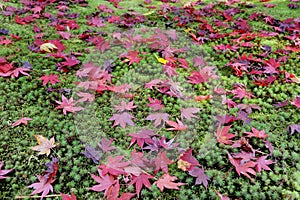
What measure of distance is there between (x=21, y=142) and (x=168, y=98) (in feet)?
4.48

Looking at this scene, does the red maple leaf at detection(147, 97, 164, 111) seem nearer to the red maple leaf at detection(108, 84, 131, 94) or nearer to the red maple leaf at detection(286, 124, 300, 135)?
the red maple leaf at detection(108, 84, 131, 94)

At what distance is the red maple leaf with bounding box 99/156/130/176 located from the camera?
2.14 meters

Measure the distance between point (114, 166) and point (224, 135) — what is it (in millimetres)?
955

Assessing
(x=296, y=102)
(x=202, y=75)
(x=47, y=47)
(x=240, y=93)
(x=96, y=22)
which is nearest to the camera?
(x=296, y=102)

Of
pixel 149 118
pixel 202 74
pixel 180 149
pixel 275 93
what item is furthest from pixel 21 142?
pixel 275 93

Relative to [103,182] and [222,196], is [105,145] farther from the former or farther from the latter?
[222,196]

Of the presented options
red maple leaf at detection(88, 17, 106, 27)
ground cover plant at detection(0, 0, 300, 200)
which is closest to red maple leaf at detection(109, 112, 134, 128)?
ground cover plant at detection(0, 0, 300, 200)

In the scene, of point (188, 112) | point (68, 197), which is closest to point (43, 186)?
point (68, 197)

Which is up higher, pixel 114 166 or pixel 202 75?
pixel 202 75

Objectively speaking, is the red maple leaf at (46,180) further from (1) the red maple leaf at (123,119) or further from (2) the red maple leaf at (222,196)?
(2) the red maple leaf at (222,196)

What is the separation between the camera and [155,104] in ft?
9.06

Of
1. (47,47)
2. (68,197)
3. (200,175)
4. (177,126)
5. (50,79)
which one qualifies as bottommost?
(68,197)

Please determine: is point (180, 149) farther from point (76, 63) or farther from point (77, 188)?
point (76, 63)

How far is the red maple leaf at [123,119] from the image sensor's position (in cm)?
256
